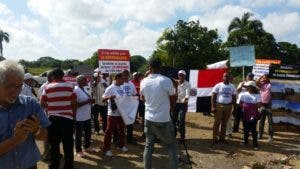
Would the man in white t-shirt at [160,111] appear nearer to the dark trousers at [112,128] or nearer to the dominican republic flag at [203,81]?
the dark trousers at [112,128]

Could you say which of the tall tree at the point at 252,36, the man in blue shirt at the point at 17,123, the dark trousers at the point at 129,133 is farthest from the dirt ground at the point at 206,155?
the tall tree at the point at 252,36

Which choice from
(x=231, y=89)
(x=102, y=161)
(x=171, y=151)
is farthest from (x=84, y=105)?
(x=231, y=89)

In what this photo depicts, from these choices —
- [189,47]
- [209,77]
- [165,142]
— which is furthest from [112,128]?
[189,47]

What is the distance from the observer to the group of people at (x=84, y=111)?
325cm

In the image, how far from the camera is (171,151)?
739cm

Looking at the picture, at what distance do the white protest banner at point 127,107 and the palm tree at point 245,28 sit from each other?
171 ft

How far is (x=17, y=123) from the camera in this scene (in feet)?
10.0

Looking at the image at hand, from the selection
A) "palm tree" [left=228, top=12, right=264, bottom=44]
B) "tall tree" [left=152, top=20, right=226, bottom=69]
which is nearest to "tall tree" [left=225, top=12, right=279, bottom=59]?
"palm tree" [left=228, top=12, right=264, bottom=44]

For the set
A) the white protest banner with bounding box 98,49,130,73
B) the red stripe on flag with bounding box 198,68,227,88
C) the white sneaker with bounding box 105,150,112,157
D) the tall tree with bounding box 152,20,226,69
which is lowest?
the white sneaker with bounding box 105,150,112,157

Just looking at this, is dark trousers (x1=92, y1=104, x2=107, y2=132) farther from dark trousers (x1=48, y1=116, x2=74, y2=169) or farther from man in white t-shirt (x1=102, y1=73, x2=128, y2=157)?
dark trousers (x1=48, y1=116, x2=74, y2=169)

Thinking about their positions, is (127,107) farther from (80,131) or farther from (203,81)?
(203,81)

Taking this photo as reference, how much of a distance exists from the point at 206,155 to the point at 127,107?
88.0 inches

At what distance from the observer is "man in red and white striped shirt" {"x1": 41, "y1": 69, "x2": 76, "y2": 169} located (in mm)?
7566

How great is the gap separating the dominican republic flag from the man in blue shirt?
33.0 ft
